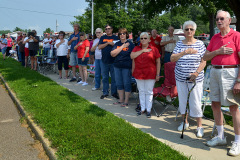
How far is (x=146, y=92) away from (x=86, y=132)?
1800 mm

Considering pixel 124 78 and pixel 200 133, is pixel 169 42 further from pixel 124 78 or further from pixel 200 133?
pixel 200 133

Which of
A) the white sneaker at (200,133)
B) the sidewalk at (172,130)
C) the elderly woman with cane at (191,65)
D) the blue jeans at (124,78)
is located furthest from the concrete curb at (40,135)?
the white sneaker at (200,133)

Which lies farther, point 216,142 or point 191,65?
point 191,65

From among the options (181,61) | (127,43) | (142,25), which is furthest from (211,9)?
(142,25)

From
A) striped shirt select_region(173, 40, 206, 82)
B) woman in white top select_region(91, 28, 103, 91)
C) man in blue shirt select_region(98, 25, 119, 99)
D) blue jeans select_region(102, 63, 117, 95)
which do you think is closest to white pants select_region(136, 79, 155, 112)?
striped shirt select_region(173, 40, 206, 82)

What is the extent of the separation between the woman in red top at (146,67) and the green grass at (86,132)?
35.3 inches

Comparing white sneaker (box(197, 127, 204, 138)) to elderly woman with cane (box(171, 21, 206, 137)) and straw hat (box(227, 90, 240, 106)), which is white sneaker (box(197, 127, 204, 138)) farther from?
straw hat (box(227, 90, 240, 106))

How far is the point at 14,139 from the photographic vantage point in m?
4.66

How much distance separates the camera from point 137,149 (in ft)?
12.2

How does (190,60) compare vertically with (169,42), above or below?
below

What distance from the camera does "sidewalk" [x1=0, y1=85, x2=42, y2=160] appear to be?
13.2 feet

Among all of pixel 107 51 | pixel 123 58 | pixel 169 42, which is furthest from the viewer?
pixel 169 42

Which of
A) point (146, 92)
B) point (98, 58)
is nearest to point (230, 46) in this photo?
point (146, 92)

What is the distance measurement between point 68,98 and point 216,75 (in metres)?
4.34
